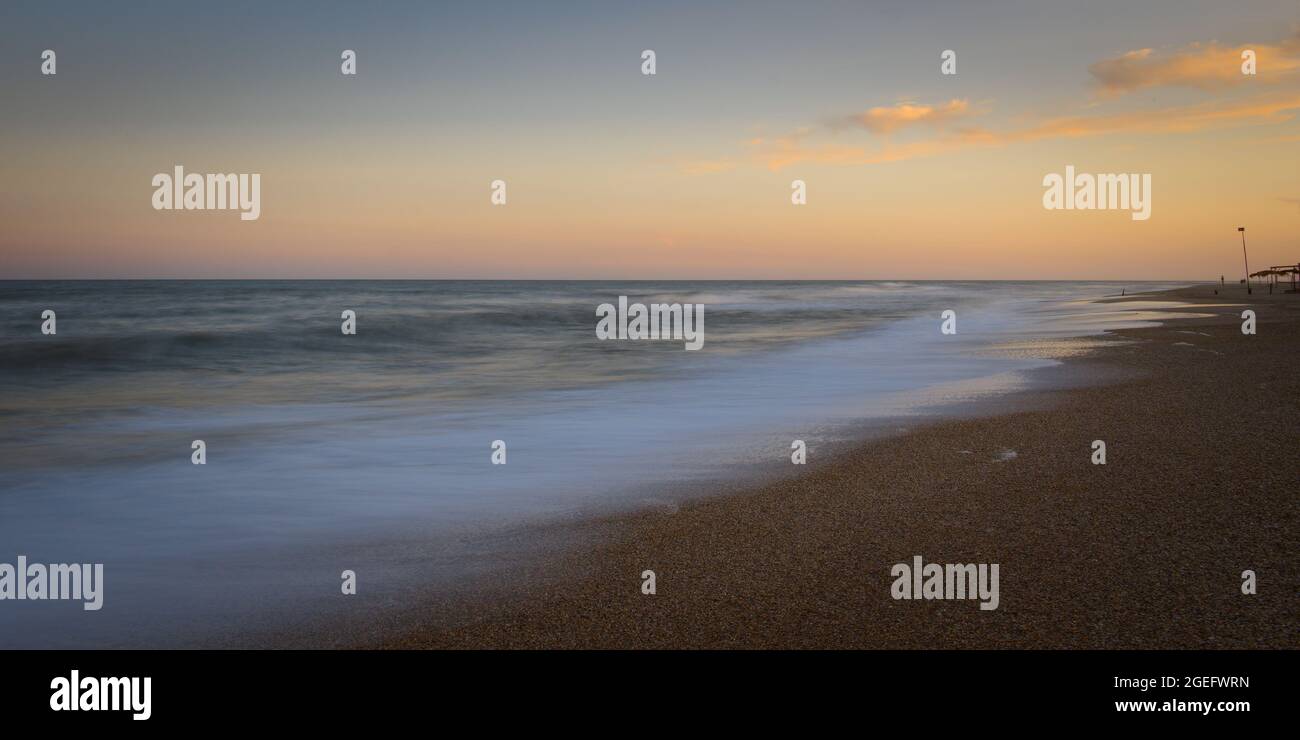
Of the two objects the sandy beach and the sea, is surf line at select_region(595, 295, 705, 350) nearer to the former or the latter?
the sea

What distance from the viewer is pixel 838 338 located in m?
30.3

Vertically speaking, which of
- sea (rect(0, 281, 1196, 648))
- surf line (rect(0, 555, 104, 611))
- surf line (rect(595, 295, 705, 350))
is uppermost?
surf line (rect(595, 295, 705, 350))

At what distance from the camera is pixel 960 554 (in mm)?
5090

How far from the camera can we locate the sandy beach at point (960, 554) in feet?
13.4

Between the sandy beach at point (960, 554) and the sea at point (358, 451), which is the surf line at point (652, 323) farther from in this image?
the sandy beach at point (960, 554)

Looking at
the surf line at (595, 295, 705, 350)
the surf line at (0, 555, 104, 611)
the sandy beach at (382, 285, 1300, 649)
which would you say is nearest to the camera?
the sandy beach at (382, 285, 1300, 649)

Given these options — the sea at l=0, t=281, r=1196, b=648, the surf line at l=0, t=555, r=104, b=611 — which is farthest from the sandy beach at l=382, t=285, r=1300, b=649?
the surf line at l=0, t=555, r=104, b=611

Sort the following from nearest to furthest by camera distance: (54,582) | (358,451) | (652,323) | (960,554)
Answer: (960,554) → (54,582) → (358,451) → (652,323)

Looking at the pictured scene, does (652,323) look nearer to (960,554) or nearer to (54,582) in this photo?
(54,582)

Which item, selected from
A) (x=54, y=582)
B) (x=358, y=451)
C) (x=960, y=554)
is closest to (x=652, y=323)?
(x=358, y=451)

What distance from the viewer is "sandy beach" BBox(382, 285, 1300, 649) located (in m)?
4.09

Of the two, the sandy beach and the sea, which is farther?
the sea
